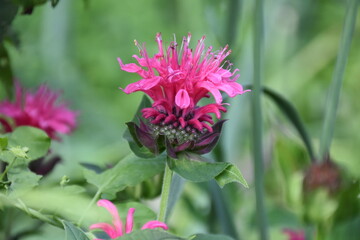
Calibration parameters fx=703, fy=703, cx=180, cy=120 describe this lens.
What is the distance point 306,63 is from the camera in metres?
2.04

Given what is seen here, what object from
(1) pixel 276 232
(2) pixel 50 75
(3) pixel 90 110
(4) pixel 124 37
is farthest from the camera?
(4) pixel 124 37

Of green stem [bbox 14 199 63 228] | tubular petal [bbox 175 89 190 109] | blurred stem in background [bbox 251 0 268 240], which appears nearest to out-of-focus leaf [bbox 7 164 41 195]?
green stem [bbox 14 199 63 228]

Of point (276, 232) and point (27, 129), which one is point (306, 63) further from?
point (27, 129)

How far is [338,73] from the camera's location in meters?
0.76

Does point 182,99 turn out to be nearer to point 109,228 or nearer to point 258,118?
point 109,228

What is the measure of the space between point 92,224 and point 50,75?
1.09 meters

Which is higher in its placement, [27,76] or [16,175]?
[16,175]

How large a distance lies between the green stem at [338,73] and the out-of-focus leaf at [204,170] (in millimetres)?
324

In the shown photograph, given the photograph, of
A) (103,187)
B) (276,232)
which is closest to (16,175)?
(103,187)

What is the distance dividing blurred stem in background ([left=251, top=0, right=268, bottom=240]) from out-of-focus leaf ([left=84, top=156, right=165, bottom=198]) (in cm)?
24

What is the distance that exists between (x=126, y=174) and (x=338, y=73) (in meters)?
0.33

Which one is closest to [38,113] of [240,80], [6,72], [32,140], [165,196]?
[6,72]

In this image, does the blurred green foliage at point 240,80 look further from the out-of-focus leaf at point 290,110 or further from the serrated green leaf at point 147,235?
the serrated green leaf at point 147,235

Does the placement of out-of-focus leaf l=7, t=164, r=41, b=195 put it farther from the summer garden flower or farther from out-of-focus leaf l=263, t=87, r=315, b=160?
out-of-focus leaf l=263, t=87, r=315, b=160
